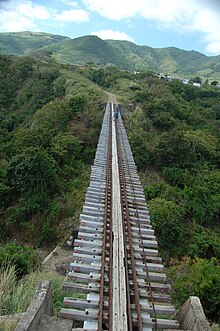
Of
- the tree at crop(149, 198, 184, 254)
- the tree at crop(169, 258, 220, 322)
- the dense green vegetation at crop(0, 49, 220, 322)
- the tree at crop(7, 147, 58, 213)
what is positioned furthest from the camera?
the tree at crop(7, 147, 58, 213)

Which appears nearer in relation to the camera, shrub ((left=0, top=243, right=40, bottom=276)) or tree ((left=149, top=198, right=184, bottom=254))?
shrub ((left=0, top=243, right=40, bottom=276))

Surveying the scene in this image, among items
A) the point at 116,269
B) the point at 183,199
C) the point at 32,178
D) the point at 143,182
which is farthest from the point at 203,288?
the point at 143,182

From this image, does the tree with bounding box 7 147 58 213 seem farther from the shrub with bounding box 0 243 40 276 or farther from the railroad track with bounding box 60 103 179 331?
the shrub with bounding box 0 243 40 276

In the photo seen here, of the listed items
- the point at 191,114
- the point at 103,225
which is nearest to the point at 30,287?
the point at 103,225

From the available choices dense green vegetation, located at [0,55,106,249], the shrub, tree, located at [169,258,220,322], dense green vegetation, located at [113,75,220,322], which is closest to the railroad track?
tree, located at [169,258,220,322]

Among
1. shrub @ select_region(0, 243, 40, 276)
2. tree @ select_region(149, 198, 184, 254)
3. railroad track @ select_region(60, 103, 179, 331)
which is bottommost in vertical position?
tree @ select_region(149, 198, 184, 254)

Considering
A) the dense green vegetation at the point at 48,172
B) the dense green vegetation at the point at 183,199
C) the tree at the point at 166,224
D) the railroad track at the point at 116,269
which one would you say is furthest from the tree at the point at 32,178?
the tree at the point at 166,224

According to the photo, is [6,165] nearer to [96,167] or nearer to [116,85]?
[96,167]

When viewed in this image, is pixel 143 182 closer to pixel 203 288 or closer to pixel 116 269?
pixel 203 288
